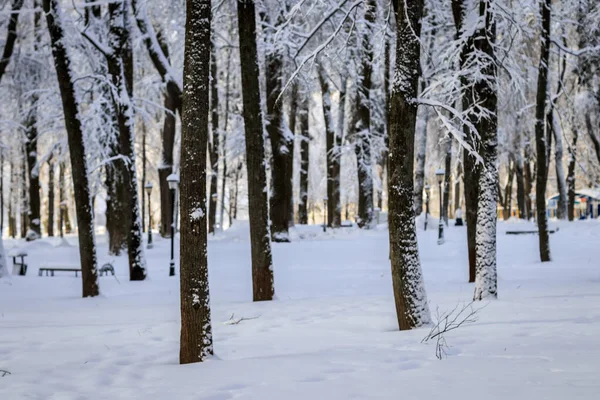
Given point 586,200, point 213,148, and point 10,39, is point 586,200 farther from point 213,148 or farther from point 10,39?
point 10,39

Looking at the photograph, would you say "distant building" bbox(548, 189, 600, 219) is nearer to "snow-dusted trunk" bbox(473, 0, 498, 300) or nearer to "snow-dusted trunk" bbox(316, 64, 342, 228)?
"snow-dusted trunk" bbox(316, 64, 342, 228)

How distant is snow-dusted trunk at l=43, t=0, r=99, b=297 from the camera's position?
38.4 feet

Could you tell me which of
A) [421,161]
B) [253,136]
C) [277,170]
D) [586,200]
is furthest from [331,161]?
[586,200]

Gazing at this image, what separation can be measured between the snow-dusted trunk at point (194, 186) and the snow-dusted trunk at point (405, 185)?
99.4 inches

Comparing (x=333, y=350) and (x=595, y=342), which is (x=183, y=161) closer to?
(x=333, y=350)

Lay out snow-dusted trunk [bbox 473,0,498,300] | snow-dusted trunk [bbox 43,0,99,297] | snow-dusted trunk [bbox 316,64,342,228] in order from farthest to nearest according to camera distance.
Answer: snow-dusted trunk [bbox 316,64,342,228] → snow-dusted trunk [bbox 43,0,99,297] → snow-dusted trunk [bbox 473,0,498,300]

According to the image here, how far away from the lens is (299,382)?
4.74 meters

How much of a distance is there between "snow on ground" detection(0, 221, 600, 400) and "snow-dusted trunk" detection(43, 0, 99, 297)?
5.27 feet

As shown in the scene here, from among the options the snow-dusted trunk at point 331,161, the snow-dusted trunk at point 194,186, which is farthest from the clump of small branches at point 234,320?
the snow-dusted trunk at point 331,161

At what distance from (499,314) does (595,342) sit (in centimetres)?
223

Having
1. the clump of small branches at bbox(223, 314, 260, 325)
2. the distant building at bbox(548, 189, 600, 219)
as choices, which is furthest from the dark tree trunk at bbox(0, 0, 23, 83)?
the distant building at bbox(548, 189, 600, 219)

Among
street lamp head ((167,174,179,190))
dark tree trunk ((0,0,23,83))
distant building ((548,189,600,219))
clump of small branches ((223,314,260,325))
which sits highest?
dark tree trunk ((0,0,23,83))

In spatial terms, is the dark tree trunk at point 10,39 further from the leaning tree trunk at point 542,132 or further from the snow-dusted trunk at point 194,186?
the leaning tree trunk at point 542,132

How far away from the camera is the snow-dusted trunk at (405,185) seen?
23.1 ft
